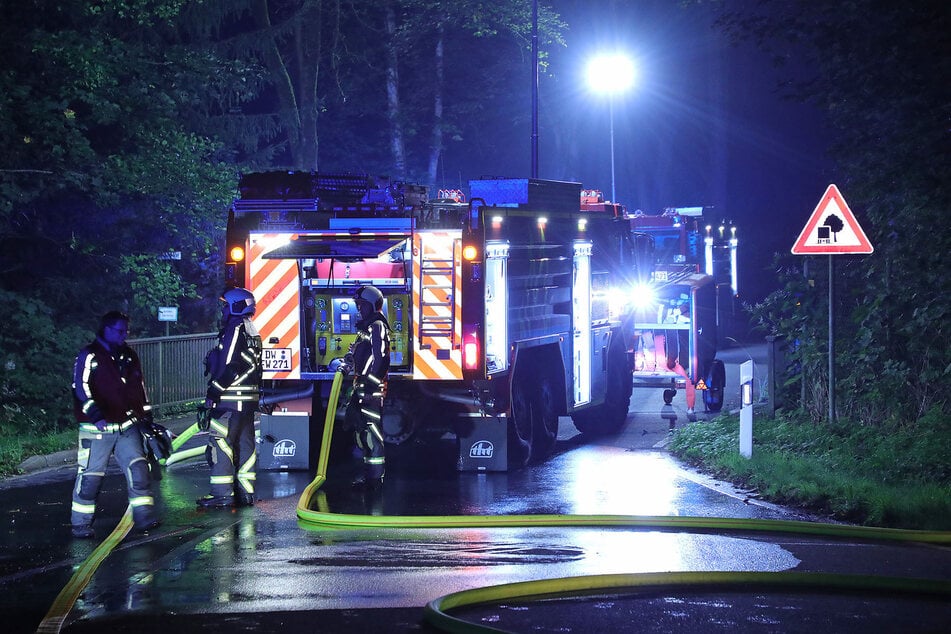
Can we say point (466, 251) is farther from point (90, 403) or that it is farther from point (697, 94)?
point (697, 94)

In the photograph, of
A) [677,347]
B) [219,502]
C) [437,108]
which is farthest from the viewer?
[437,108]

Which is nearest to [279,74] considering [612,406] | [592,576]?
[612,406]

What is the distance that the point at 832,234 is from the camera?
43.0 ft

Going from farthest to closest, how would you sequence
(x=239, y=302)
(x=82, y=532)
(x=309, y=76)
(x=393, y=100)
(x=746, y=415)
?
(x=393, y=100), (x=309, y=76), (x=746, y=415), (x=239, y=302), (x=82, y=532)

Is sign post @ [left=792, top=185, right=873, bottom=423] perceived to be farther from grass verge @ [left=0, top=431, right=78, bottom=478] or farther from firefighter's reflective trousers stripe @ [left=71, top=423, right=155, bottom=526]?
grass verge @ [left=0, top=431, right=78, bottom=478]

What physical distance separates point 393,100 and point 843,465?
103 feet

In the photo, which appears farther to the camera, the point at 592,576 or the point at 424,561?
the point at 424,561

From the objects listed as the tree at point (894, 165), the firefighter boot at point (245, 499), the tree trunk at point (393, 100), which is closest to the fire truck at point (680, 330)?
the tree at point (894, 165)

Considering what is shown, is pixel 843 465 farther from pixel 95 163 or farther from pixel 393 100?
pixel 393 100

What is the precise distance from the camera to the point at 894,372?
47.9 feet

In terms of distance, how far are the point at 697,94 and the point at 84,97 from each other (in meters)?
42.8

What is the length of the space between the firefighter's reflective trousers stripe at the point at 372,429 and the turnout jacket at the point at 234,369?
122cm

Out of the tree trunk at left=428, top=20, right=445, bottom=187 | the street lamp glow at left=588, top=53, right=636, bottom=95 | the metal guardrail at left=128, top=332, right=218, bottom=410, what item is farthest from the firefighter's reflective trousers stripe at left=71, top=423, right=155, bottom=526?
the tree trunk at left=428, top=20, right=445, bottom=187

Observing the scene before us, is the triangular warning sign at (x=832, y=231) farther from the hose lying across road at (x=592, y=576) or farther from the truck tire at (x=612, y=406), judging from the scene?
the truck tire at (x=612, y=406)
